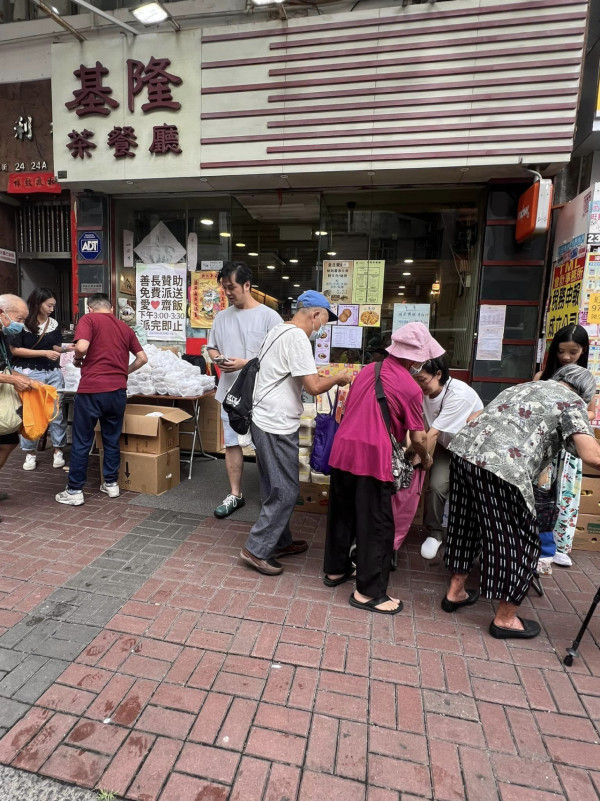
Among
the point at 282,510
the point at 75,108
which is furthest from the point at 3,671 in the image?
the point at 75,108

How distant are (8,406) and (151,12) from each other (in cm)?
437

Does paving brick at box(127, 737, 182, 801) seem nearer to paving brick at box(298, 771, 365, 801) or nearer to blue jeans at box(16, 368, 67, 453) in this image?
paving brick at box(298, 771, 365, 801)

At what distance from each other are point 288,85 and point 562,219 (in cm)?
342

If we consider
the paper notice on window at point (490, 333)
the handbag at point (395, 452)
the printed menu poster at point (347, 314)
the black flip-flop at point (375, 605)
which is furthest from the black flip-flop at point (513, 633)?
the printed menu poster at point (347, 314)

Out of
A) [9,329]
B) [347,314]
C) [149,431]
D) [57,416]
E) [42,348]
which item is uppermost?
[347,314]

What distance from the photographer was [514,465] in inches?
97.5

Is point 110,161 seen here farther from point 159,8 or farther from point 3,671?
point 3,671

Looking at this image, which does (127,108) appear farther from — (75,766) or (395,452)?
(75,766)

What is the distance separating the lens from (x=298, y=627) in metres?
2.70

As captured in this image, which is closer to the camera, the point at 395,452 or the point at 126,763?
the point at 126,763

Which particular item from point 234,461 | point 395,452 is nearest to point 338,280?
point 234,461

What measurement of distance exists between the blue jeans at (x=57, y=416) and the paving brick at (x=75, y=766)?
4.22 meters

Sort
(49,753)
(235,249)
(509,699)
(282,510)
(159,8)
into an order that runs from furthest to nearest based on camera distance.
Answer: (235,249) < (159,8) < (282,510) < (509,699) < (49,753)

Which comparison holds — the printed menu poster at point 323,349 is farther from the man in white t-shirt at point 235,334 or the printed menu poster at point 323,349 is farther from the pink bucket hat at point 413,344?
the pink bucket hat at point 413,344
